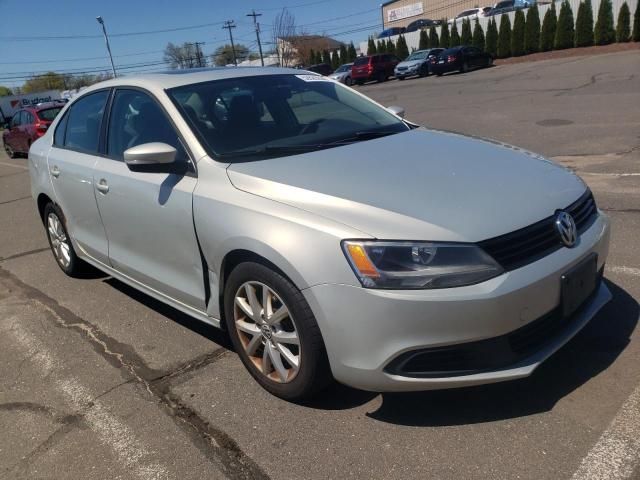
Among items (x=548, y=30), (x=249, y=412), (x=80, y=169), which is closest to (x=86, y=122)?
(x=80, y=169)

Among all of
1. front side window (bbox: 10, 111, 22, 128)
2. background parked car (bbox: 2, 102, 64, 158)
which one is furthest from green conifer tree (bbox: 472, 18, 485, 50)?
front side window (bbox: 10, 111, 22, 128)

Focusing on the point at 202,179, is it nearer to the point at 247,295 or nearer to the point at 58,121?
the point at 247,295

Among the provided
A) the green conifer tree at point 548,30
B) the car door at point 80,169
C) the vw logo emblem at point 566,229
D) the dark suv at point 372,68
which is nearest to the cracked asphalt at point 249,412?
the car door at point 80,169

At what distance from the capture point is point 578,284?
2.72 metres

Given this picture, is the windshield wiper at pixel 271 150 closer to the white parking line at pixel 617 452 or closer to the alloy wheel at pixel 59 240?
the white parking line at pixel 617 452

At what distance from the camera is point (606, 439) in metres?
2.51

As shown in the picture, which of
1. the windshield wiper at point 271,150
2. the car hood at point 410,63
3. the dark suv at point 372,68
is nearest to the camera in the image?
the windshield wiper at point 271,150

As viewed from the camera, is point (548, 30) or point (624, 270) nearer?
point (624, 270)

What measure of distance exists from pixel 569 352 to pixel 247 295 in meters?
1.75

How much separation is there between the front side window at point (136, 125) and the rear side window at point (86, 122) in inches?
9.1

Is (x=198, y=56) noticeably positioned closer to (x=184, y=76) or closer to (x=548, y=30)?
(x=548, y=30)

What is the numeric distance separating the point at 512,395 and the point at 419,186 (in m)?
1.12

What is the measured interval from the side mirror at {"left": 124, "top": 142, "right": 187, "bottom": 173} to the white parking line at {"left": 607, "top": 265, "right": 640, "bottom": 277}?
3.04 m

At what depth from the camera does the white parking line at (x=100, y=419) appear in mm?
2677
